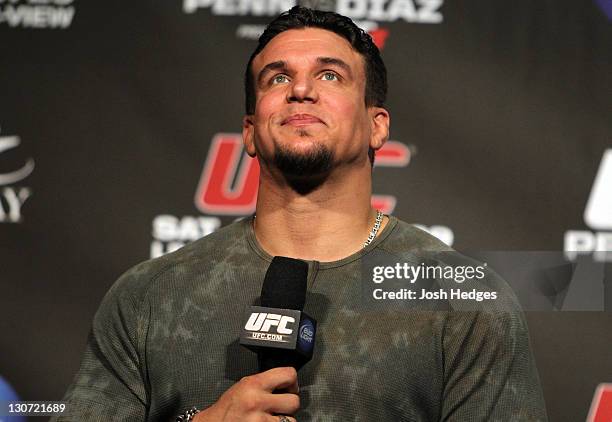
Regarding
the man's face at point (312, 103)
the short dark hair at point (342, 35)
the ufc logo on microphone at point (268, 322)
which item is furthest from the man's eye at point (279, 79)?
the ufc logo on microphone at point (268, 322)

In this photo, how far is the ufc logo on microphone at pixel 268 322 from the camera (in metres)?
1.47

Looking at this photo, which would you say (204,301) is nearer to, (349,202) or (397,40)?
(349,202)

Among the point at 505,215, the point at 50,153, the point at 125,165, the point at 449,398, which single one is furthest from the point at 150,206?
the point at 449,398

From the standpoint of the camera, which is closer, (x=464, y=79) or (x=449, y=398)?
(x=449, y=398)

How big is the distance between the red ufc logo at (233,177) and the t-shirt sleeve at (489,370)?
0.91 meters

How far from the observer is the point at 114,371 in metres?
1.82

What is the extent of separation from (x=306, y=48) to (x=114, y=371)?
2.44 ft

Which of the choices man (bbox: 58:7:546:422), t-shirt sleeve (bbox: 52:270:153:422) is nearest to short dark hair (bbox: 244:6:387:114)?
man (bbox: 58:7:546:422)

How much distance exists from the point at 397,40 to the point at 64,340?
1211 millimetres

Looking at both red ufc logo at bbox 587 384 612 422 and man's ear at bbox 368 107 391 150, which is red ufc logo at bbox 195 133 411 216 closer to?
man's ear at bbox 368 107 391 150

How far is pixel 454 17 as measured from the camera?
2680mm

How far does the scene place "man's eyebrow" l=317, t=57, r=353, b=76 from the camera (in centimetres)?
197

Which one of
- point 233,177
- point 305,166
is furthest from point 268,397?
point 233,177

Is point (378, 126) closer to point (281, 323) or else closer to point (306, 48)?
point (306, 48)
